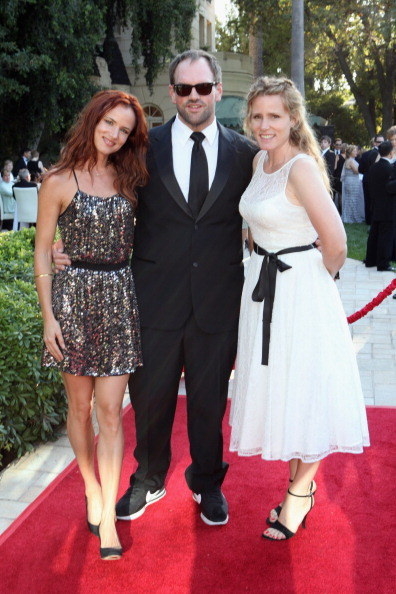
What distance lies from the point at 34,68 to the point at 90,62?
257 centimetres

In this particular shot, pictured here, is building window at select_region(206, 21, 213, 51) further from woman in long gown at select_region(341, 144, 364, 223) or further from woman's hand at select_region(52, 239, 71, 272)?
woman's hand at select_region(52, 239, 71, 272)

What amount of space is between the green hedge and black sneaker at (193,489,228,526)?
4.07 ft

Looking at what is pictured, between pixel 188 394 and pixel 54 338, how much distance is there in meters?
0.79

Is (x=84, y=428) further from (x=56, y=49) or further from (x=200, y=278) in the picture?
(x=56, y=49)

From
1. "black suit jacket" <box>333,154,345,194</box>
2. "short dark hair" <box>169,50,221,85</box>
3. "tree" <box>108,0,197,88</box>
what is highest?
"tree" <box>108,0,197,88</box>

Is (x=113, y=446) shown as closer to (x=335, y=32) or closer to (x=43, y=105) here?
(x=43, y=105)

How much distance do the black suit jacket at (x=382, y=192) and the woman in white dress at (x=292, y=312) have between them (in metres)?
7.46

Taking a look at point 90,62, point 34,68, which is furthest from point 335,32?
point 34,68

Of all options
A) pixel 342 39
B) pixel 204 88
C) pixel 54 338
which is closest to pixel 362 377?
pixel 204 88

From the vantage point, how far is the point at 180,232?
3.24 metres

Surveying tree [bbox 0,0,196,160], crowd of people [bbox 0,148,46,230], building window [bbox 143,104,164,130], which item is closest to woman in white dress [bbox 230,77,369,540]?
crowd of people [bbox 0,148,46,230]

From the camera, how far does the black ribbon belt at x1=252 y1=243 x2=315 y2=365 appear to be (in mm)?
3146

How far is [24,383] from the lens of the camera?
4.24 meters

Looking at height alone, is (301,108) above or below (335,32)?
below
